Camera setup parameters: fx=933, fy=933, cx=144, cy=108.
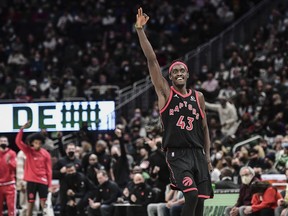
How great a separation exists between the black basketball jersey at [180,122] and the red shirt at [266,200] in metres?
4.61

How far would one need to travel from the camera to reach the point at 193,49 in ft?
93.4

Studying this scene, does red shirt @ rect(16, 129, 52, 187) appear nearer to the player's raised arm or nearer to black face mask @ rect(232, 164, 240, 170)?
black face mask @ rect(232, 164, 240, 170)

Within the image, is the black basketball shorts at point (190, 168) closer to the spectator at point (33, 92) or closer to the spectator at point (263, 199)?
the spectator at point (263, 199)

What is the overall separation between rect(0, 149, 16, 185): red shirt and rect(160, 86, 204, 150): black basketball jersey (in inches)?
294

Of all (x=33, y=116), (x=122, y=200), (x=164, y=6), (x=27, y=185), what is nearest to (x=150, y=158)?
(x=122, y=200)

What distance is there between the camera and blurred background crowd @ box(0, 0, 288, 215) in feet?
61.5

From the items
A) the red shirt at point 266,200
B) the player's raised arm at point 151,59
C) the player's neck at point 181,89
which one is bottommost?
the red shirt at point 266,200

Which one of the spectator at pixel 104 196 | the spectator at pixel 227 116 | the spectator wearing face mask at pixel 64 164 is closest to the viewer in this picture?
the spectator at pixel 104 196

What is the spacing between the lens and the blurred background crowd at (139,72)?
1875cm

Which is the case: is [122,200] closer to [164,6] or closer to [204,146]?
[204,146]

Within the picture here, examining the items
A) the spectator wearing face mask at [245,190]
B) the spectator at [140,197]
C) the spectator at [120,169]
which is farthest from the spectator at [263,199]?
the spectator at [120,169]

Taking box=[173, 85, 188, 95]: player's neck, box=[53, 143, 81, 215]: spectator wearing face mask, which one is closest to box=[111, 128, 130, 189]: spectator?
box=[53, 143, 81, 215]: spectator wearing face mask

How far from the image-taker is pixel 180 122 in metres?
10.5

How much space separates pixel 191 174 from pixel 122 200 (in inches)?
292
